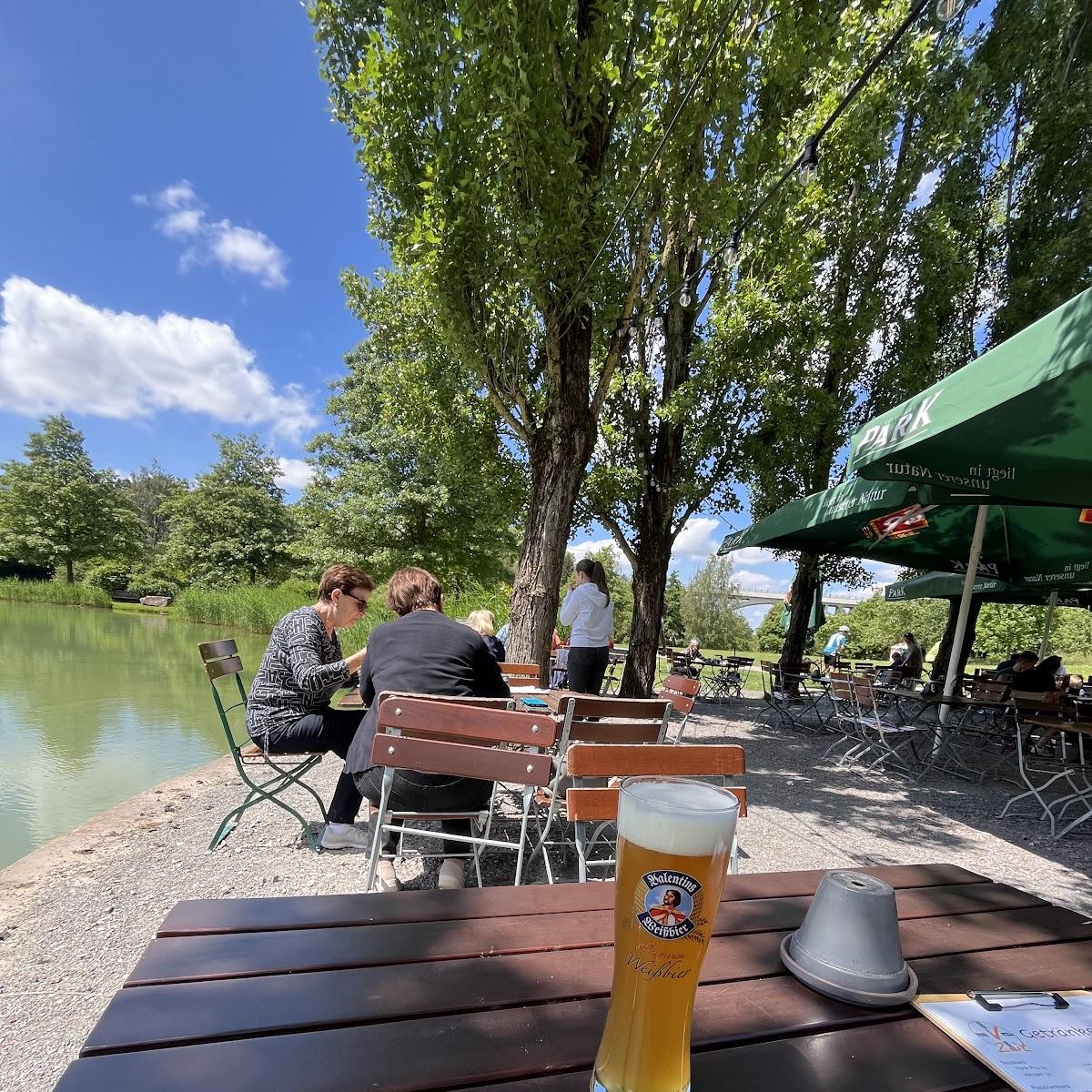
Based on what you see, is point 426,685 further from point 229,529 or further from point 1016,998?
point 229,529

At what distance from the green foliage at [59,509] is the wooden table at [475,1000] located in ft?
126

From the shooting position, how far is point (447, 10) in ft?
13.5

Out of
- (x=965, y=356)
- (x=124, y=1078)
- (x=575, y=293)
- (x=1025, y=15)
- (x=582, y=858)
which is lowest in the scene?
(x=582, y=858)

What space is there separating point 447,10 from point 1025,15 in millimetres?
9460

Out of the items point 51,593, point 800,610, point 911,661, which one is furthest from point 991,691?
point 51,593

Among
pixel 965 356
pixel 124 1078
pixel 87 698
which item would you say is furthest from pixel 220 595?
pixel 124 1078

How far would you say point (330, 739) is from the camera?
321 centimetres

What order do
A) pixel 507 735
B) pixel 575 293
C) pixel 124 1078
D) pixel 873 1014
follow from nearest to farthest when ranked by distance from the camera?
pixel 124 1078, pixel 873 1014, pixel 507 735, pixel 575 293

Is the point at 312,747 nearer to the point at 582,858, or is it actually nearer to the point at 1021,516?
the point at 582,858

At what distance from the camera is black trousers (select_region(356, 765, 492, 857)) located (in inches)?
97.3

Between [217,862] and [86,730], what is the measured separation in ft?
13.6

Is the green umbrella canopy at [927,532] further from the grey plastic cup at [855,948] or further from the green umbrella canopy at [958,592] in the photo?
the grey plastic cup at [855,948]

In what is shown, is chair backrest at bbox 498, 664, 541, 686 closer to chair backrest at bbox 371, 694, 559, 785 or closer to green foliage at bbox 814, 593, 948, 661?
chair backrest at bbox 371, 694, 559, 785

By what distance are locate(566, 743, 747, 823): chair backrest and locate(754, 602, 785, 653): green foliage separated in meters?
27.9
